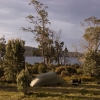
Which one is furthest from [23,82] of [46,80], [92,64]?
[92,64]

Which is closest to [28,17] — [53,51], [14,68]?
[53,51]

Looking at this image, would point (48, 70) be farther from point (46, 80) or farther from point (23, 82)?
point (23, 82)

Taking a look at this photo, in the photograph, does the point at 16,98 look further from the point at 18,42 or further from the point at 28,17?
the point at 28,17

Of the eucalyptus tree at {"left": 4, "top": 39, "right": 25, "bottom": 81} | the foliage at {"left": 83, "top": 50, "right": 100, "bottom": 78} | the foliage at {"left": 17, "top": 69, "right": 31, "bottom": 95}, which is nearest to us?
the foliage at {"left": 17, "top": 69, "right": 31, "bottom": 95}

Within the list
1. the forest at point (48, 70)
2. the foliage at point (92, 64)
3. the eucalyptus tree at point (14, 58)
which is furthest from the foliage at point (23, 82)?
the foliage at point (92, 64)

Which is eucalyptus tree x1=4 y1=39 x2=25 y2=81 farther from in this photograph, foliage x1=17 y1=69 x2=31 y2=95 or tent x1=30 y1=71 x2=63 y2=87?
foliage x1=17 y1=69 x2=31 y2=95

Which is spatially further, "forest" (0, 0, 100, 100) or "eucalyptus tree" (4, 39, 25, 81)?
"eucalyptus tree" (4, 39, 25, 81)

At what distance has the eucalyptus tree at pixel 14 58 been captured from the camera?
24547 millimetres

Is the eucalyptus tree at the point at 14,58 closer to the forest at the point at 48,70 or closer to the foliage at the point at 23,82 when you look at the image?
the forest at the point at 48,70

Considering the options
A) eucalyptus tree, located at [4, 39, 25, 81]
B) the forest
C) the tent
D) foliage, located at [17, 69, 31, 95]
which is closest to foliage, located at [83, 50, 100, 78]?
the forest

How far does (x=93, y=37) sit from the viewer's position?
1775 inches

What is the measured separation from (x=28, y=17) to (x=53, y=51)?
13429 millimetres

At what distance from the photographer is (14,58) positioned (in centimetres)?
2455

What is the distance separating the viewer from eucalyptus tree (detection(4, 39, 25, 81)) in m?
24.5
